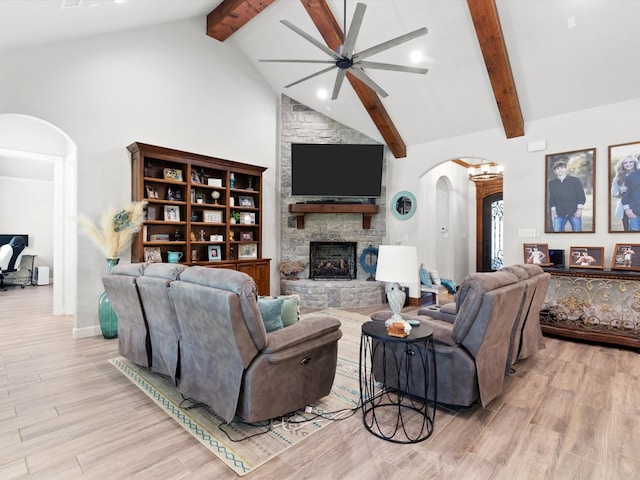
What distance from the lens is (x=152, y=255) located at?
15.4ft

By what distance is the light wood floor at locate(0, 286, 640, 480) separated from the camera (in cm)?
184

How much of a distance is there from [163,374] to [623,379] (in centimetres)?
408

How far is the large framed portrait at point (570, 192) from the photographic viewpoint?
444 cm

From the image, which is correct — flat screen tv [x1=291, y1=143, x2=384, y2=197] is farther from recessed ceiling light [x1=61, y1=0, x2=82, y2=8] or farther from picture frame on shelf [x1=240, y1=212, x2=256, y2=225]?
recessed ceiling light [x1=61, y1=0, x2=82, y2=8]

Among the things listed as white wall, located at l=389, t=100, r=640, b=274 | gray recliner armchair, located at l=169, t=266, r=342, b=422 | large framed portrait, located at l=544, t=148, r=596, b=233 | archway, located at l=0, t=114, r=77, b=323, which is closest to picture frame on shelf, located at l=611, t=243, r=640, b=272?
white wall, located at l=389, t=100, r=640, b=274

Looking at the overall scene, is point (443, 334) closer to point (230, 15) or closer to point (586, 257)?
point (586, 257)

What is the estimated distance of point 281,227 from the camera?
6.52 m

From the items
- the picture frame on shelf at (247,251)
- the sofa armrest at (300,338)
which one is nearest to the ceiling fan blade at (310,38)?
the sofa armrest at (300,338)

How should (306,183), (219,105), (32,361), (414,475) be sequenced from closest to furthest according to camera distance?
(414,475) → (32,361) → (219,105) → (306,183)

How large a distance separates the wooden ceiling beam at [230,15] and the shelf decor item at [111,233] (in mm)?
2944

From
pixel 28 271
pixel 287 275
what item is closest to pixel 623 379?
pixel 287 275

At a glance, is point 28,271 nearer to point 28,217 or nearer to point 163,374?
point 28,217

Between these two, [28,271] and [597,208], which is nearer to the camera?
[597,208]

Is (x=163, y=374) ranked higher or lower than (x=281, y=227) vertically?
lower
